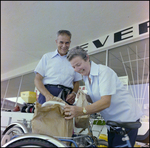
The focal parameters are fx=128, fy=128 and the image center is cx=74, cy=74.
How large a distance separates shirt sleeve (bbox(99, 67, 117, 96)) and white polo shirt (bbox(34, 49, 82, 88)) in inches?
18.3

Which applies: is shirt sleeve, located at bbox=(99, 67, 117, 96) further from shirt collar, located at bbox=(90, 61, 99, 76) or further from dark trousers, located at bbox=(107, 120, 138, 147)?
dark trousers, located at bbox=(107, 120, 138, 147)

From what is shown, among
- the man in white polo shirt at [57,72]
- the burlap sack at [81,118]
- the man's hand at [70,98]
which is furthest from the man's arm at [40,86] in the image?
the burlap sack at [81,118]

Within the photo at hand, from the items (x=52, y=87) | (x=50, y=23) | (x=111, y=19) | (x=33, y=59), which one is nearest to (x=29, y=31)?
(x=50, y=23)

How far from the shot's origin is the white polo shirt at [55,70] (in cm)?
129

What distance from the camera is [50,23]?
3115 mm

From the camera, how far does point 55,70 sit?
131cm

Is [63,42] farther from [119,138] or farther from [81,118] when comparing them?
[119,138]

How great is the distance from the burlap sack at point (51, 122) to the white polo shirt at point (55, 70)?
506 millimetres

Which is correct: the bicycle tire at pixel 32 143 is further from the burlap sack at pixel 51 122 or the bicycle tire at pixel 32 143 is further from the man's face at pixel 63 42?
the man's face at pixel 63 42

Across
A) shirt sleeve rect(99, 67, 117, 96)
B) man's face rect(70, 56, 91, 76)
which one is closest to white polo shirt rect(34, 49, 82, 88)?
man's face rect(70, 56, 91, 76)

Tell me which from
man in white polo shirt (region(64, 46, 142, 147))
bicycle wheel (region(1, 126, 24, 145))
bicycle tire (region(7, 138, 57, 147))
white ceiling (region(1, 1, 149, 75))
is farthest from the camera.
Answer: white ceiling (region(1, 1, 149, 75))

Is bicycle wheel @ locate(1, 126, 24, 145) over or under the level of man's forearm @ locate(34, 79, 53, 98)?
under

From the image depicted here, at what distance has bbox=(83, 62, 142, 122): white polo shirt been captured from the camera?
0.91m

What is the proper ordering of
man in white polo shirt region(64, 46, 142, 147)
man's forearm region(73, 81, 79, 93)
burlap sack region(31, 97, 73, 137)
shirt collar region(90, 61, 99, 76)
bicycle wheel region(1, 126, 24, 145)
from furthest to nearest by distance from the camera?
man's forearm region(73, 81, 79, 93), bicycle wheel region(1, 126, 24, 145), shirt collar region(90, 61, 99, 76), man in white polo shirt region(64, 46, 142, 147), burlap sack region(31, 97, 73, 137)
